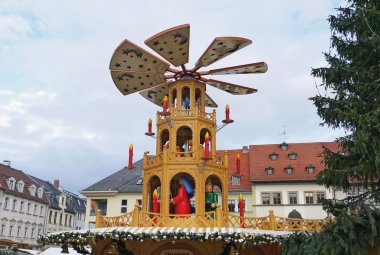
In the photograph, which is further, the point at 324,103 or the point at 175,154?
the point at 175,154

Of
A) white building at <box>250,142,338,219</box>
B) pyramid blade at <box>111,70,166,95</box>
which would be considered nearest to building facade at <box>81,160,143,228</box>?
white building at <box>250,142,338,219</box>

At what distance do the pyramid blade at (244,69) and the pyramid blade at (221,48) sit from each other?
2.67ft

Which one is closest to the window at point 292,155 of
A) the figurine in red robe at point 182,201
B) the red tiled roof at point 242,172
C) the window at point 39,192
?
the red tiled roof at point 242,172

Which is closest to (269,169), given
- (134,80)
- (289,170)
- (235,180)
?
(289,170)

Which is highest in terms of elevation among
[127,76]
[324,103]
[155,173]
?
[127,76]

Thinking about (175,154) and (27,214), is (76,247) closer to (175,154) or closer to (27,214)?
(175,154)

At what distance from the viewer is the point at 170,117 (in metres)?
18.4

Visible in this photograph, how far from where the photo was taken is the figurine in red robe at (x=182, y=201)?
55.3 ft

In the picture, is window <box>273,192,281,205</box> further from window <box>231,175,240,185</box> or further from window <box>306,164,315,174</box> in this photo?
window <box>231,175,240,185</box>

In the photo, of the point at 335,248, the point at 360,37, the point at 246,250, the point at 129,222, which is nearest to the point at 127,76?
the point at 129,222

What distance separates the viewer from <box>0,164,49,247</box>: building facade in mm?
49062

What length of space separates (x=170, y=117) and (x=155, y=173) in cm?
259

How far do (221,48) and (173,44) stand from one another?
1.97 m

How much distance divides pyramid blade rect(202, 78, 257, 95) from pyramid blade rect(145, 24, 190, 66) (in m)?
2.15
